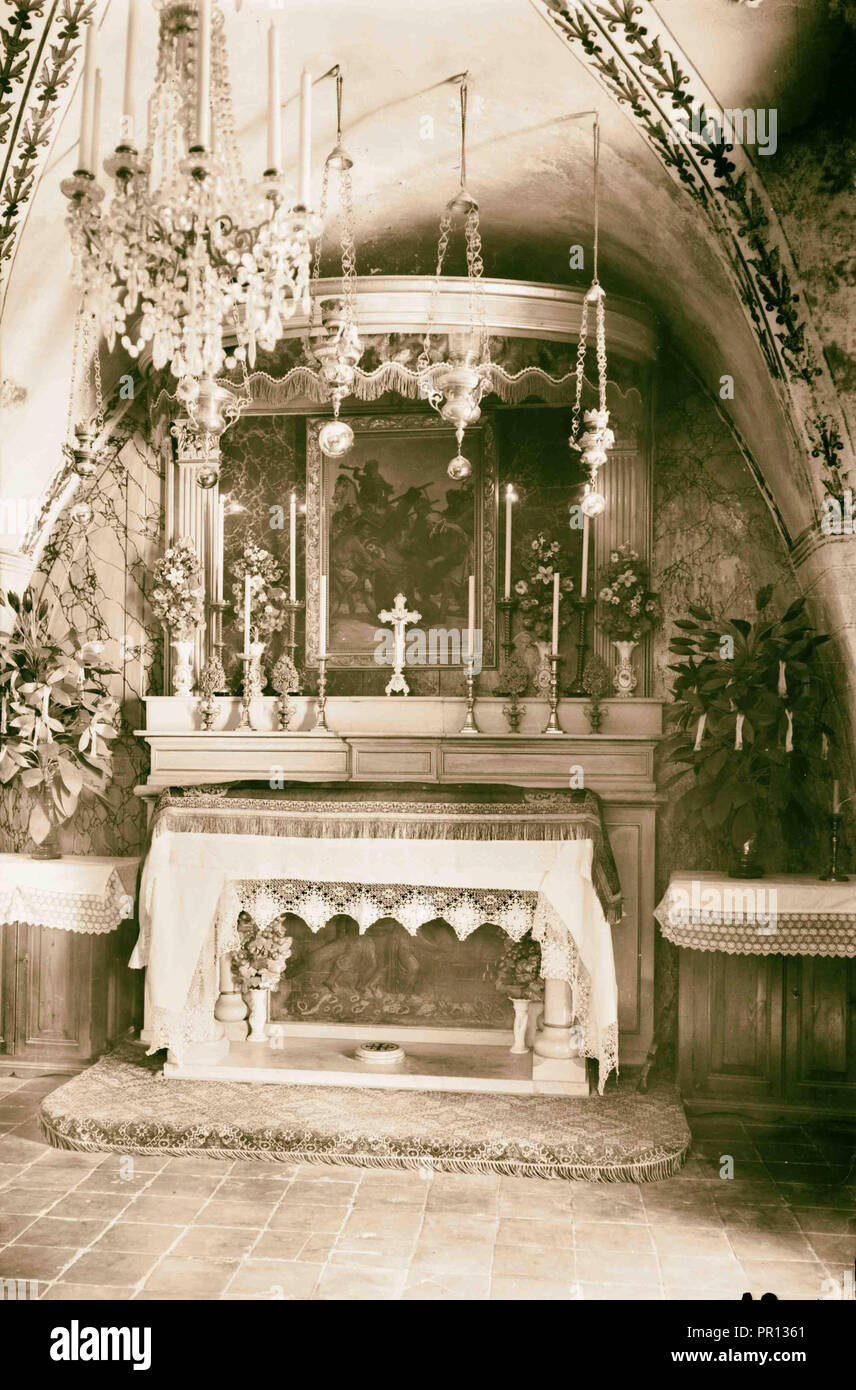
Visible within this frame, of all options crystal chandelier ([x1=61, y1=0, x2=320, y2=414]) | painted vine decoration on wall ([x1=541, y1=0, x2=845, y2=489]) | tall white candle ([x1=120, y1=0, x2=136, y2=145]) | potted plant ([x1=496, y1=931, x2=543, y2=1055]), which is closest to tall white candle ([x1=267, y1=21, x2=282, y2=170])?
crystal chandelier ([x1=61, y1=0, x2=320, y2=414])

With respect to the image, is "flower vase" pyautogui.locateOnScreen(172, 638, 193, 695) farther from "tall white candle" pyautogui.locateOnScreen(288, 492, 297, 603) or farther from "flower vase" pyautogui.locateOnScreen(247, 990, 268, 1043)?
"flower vase" pyautogui.locateOnScreen(247, 990, 268, 1043)

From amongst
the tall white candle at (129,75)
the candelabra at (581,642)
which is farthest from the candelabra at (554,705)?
the tall white candle at (129,75)

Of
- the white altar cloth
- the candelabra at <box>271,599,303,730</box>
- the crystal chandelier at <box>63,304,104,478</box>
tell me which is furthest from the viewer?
the candelabra at <box>271,599,303,730</box>

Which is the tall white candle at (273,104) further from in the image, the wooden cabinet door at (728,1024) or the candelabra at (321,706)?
the wooden cabinet door at (728,1024)

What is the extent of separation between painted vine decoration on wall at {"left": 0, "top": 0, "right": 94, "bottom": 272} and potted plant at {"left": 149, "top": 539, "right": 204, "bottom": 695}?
228cm

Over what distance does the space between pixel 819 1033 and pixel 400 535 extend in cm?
345

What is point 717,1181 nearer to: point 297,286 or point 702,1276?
point 702,1276

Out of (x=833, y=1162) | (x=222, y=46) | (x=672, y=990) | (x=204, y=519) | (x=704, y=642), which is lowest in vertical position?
(x=833, y=1162)

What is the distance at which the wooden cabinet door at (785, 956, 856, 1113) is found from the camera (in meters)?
5.85

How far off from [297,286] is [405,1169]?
11.7 ft

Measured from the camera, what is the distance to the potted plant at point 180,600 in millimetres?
6574

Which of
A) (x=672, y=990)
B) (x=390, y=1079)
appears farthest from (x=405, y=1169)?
(x=672, y=990)

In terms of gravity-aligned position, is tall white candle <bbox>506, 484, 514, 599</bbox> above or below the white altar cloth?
above

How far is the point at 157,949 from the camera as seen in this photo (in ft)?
18.5
